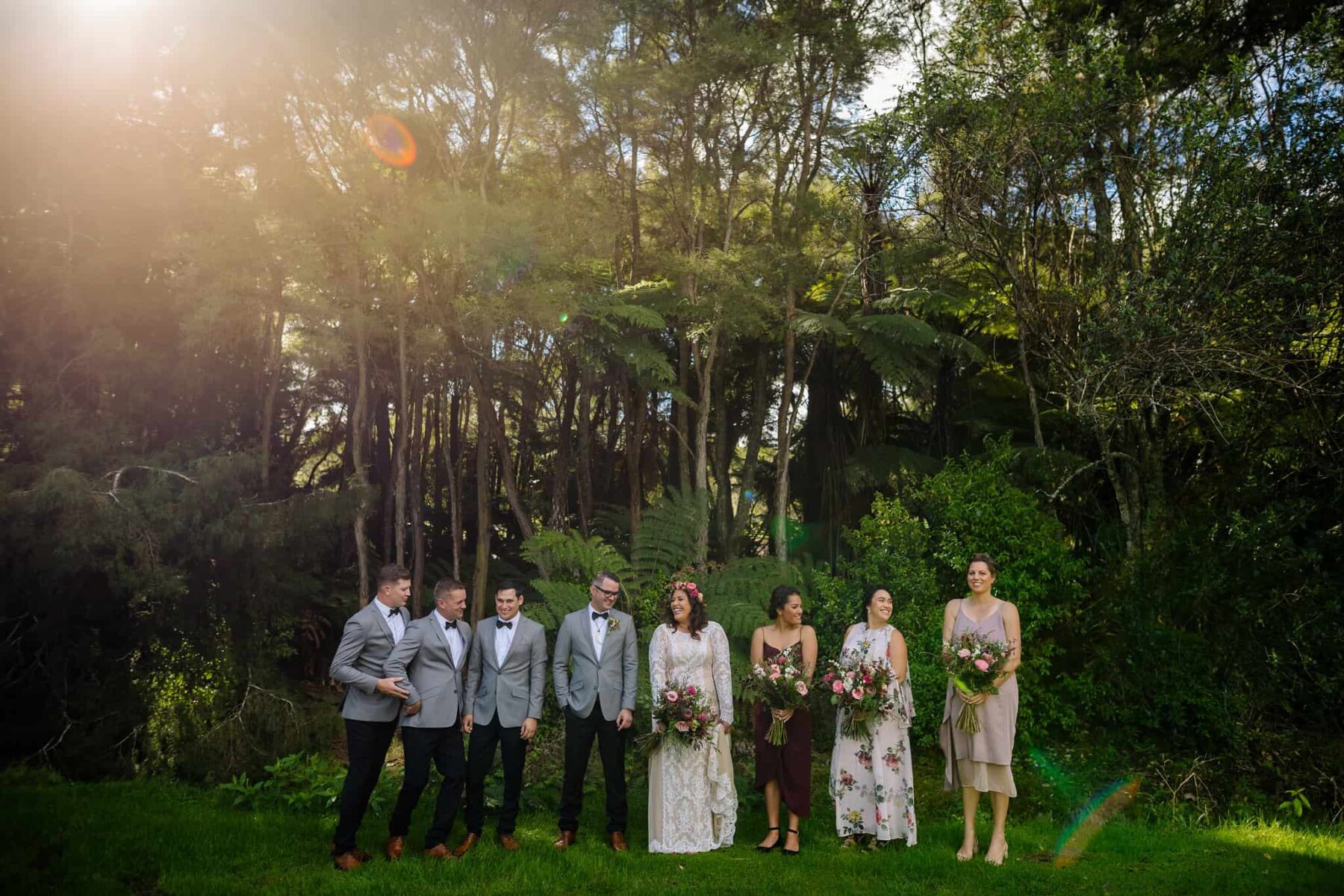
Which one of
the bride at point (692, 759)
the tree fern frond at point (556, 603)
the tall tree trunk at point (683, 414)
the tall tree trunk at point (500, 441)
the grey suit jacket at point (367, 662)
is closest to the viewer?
the grey suit jacket at point (367, 662)

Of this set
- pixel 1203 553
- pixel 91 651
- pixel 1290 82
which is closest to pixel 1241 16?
pixel 1290 82

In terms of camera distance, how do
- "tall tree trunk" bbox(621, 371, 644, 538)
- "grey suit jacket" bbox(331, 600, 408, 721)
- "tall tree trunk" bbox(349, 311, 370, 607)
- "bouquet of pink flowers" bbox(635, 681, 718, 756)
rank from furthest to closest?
"tall tree trunk" bbox(621, 371, 644, 538) → "tall tree trunk" bbox(349, 311, 370, 607) → "bouquet of pink flowers" bbox(635, 681, 718, 756) → "grey suit jacket" bbox(331, 600, 408, 721)

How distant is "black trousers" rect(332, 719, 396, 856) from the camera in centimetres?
504

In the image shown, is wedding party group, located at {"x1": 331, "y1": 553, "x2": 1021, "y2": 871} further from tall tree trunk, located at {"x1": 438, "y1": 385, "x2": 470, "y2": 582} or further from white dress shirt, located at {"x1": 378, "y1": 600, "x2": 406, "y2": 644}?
tall tree trunk, located at {"x1": 438, "y1": 385, "x2": 470, "y2": 582}

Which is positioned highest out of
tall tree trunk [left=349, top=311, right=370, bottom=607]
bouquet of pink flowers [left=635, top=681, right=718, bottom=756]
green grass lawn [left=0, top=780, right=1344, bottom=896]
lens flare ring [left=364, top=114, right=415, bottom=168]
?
lens flare ring [left=364, top=114, right=415, bottom=168]

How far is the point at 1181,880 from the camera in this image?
16.8 feet

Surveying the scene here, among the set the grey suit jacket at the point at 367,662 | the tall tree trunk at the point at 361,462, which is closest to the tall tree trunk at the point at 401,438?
the tall tree trunk at the point at 361,462

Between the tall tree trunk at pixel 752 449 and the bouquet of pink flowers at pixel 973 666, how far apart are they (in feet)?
25.8

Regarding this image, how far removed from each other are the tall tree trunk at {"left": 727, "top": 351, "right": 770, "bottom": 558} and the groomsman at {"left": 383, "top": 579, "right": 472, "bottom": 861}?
8185mm

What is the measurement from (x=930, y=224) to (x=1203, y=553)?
4778 millimetres

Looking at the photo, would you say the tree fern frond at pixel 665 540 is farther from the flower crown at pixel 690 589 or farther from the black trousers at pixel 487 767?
the black trousers at pixel 487 767

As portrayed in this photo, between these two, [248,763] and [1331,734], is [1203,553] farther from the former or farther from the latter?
[248,763]

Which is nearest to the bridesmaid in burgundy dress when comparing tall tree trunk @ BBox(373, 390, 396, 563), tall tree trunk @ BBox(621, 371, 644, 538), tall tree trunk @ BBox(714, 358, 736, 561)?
tall tree trunk @ BBox(714, 358, 736, 561)

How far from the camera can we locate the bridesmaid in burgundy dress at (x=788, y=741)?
18.7ft
